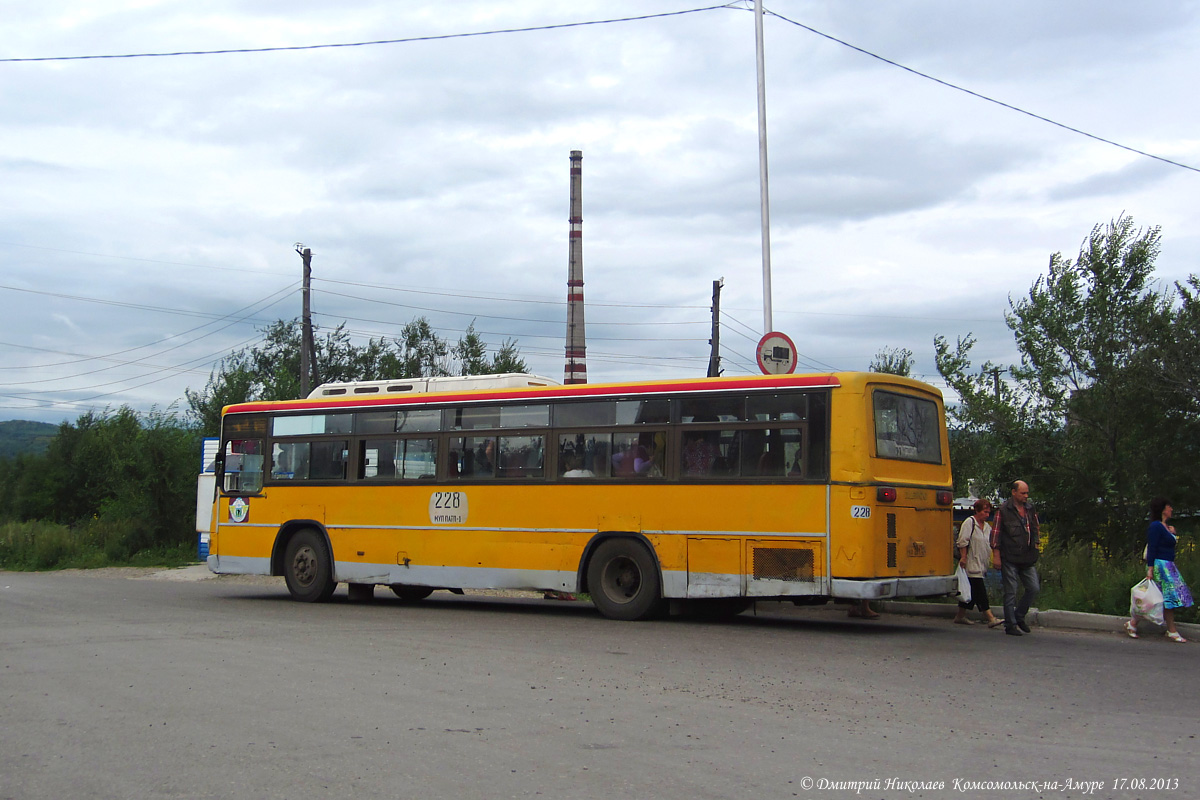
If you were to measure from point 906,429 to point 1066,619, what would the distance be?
3.18 meters

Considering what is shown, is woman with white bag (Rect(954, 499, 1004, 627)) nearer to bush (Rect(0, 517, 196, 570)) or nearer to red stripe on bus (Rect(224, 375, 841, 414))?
red stripe on bus (Rect(224, 375, 841, 414))

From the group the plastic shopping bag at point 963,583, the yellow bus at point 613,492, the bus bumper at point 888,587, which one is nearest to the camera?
the bus bumper at point 888,587

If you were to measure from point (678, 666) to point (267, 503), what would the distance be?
9.53 meters

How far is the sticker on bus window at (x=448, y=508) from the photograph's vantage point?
51.3 feet

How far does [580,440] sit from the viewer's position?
581 inches

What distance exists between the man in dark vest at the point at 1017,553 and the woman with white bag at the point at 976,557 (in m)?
0.71

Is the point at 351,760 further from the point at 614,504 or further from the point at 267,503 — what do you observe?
the point at 267,503

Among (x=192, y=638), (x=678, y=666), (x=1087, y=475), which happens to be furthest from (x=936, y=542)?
(x=192, y=638)

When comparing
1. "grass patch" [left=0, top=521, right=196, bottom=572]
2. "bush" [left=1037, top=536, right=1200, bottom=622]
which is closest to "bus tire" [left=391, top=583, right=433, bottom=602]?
"bush" [left=1037, top=536, right=1200, bottom=622]

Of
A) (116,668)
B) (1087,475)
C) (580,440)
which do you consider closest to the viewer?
(116,668)

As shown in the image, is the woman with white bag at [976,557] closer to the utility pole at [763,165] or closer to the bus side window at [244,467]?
the utility pole at [763,165]

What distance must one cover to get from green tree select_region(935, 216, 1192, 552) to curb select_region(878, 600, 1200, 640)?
3.56 m

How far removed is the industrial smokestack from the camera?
115 ft

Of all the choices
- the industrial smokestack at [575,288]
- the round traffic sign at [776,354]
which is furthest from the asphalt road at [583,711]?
the industrial smokestack at [575,288]
